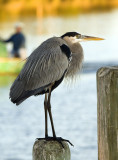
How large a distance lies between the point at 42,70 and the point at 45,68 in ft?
0.08

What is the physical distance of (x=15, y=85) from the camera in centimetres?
419

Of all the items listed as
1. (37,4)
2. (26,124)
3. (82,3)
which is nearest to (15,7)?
(37,4)

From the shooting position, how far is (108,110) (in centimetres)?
346

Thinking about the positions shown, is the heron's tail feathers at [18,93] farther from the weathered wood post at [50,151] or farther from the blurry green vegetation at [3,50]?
the blurry green vegetation at [3,50]

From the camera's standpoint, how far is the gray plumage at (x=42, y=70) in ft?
13.8

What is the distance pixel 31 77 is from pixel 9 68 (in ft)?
44.0

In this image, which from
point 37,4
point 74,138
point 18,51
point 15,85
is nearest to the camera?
point 15,85

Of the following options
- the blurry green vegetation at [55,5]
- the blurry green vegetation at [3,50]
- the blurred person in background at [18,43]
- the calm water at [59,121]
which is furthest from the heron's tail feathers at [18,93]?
the blurry green vegetation at [55,5]

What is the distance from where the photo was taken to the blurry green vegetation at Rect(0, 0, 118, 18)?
2298 inches

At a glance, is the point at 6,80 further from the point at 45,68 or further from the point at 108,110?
the point at 108,110

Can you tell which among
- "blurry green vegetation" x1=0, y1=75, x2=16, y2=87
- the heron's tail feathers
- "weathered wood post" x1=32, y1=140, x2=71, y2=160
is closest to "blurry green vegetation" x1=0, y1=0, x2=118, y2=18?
"blurry green vegetation" x1=0, y1=75, x2=16, y2=87

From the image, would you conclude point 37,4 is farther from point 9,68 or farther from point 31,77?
point 31,77

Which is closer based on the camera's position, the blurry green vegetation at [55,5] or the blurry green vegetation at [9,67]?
the blurry green vegetation at [9,67]

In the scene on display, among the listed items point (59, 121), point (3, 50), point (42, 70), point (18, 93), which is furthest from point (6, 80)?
point (18, 93)
